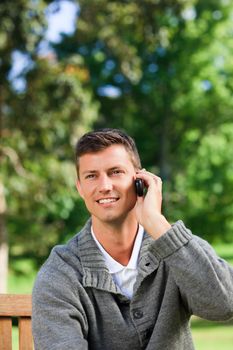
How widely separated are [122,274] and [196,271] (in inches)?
13.6

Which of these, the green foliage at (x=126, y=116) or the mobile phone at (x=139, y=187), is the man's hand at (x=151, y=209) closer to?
the mobile phone at (x=139, y=187)

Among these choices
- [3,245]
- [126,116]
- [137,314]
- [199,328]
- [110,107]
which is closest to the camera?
[137,314]

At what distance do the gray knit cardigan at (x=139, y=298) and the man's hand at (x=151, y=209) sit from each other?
7cm

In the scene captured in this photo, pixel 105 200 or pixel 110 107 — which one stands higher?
pixel 110 107

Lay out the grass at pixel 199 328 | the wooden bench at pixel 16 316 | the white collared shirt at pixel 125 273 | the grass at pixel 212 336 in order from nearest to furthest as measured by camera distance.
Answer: the white collared shirt at pixel 125 273 → the wooden bench at pixel 16 316 → the grass at pixel 212 336 → the grass at pixel 199 328

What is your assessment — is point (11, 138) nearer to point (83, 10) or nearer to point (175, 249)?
point (83, 10)

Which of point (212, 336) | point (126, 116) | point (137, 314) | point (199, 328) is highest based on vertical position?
point (126, 116)

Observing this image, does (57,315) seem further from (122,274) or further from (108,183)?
(108,183)

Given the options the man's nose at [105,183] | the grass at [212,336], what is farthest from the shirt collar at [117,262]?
the grass at [212,336]

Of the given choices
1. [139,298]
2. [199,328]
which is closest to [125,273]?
[139,298]

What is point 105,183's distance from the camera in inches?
112

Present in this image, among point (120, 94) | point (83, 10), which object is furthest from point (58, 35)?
point (83, 10)

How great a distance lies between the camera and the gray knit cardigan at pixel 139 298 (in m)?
2.70

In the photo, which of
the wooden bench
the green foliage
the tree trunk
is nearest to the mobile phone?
the wooden bench
